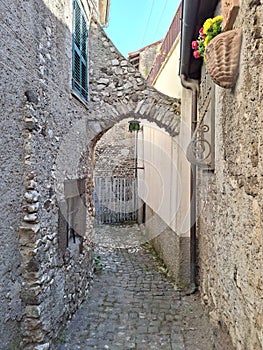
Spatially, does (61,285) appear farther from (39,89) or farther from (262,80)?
(262,80)

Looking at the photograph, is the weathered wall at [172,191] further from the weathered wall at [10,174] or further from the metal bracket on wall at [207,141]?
the weathered wall at [10,174]

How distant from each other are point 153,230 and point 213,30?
5.78 metres

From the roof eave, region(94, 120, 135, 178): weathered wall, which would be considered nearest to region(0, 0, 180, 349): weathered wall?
the roof eave

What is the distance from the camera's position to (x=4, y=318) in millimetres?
2305

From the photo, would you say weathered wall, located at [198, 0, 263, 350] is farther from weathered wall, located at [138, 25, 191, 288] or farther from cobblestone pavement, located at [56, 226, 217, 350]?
weathered wall, located at [138, 25, 191, 288]

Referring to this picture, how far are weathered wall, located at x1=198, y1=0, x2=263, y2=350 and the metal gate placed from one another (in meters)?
7.70

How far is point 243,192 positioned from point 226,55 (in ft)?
3.00

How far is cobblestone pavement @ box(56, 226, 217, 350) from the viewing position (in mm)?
3309

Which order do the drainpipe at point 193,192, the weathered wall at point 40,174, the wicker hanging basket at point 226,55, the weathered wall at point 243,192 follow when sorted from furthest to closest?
the drainpipe at point 193,192, the weathered wall at point 40,174, the wicker hanging basket at point 226,55, the weathered wall at point 243,192

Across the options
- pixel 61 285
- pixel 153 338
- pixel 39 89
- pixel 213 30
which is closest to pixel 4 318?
pixel 61 285

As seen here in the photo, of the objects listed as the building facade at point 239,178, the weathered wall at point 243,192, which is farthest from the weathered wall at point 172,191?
the weathered wall at point 243,192

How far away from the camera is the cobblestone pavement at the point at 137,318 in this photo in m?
3.31

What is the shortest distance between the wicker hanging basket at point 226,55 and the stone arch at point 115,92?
278 cm

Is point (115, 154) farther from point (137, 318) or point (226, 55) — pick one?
point (226, 55)
